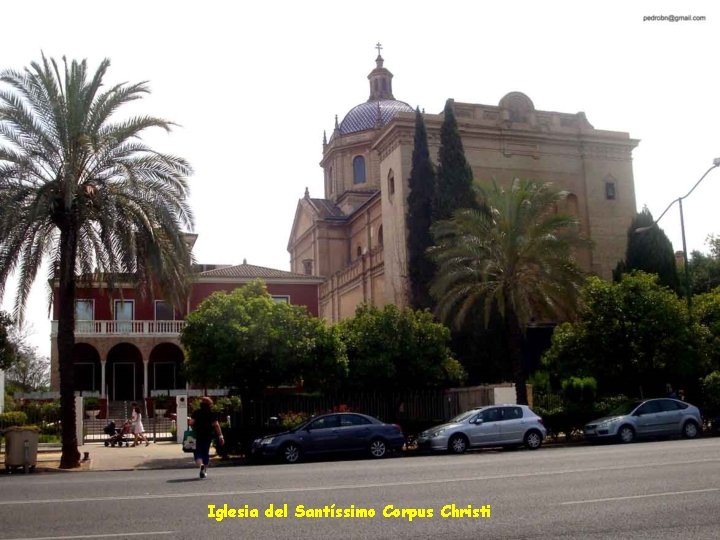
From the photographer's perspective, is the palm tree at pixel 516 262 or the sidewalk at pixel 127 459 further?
the palm tree at pixel 516 262

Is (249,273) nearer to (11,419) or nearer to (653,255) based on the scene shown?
(11,419)

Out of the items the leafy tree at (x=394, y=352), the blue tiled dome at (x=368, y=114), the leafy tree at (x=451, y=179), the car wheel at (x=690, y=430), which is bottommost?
the car wheel at (x=690, y=430)

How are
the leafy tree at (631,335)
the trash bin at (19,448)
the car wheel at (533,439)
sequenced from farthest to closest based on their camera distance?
1. the leafy tree at (631,335)
2. the car wheel at (533,439)
3. the trash bin at (19,448)

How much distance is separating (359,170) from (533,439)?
41446 mm

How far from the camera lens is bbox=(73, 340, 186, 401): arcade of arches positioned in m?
45.8

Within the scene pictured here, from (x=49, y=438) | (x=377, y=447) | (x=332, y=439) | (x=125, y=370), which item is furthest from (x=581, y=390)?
(x=125, y=370)

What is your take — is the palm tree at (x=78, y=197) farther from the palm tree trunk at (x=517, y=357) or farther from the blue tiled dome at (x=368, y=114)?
the blue tiled dome at (x=368, y=114)

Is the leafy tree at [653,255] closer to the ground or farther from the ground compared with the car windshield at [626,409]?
farther from the ground

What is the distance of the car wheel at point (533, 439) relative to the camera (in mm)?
23531

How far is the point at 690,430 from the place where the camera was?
84.5 ft

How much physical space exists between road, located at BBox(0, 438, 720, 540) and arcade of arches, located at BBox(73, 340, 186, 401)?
29330 mm

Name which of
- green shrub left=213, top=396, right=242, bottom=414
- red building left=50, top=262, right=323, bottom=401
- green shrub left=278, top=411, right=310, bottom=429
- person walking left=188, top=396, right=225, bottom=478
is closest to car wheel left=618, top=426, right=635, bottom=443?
green shrub left=278, top=411, right=310, bottom=429

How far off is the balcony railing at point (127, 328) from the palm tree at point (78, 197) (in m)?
22.5

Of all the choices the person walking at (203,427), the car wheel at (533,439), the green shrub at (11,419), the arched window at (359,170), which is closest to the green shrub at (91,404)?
the green shrub at (11,419)
